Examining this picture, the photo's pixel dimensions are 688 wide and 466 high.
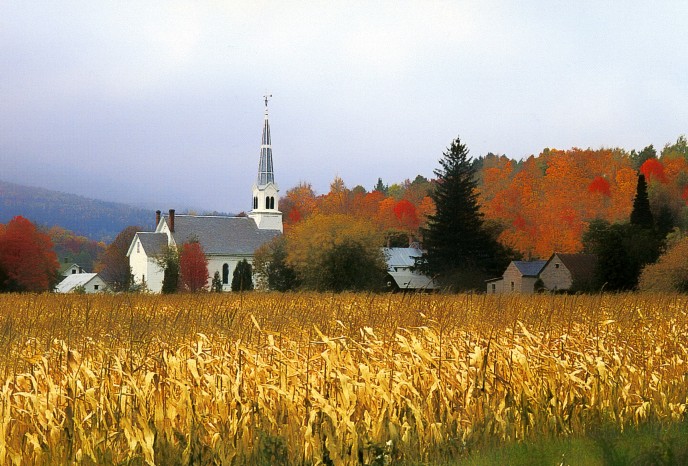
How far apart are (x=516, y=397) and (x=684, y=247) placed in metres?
38.6

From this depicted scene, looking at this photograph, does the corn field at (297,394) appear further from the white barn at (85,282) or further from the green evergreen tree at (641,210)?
the white barn at (85,282)

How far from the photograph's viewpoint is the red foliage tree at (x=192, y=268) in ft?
264

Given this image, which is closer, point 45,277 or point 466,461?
point 466,461

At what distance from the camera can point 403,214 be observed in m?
120

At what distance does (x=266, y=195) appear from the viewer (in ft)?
349

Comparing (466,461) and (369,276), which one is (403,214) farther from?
(466,461)

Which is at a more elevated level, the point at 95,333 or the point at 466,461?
the point at 95,333

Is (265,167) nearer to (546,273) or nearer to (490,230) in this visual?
(490,230)

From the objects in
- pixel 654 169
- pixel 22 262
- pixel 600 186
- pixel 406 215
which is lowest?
pixel 22 262

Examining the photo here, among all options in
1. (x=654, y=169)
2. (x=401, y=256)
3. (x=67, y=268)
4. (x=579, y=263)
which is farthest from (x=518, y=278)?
(x=67, y=268)

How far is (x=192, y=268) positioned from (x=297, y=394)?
74.3 meters

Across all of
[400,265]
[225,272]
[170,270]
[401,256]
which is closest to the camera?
[170,270]

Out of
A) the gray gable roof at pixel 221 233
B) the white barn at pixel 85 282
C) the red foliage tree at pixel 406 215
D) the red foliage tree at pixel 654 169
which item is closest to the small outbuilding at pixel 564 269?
the red foliage tree at pixel 654 169

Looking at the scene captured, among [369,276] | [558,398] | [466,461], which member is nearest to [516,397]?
[558,398]
